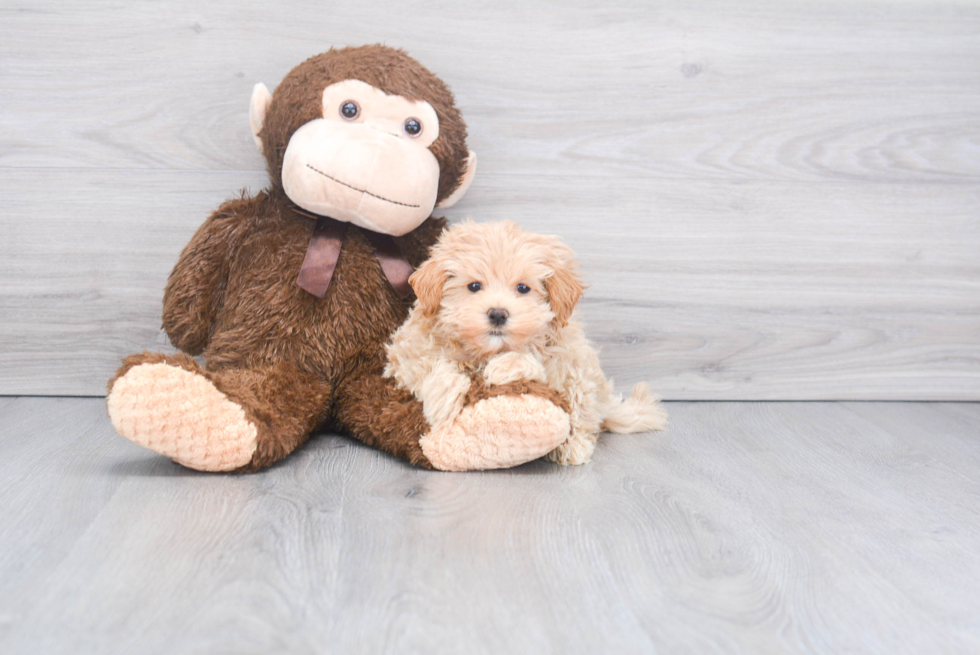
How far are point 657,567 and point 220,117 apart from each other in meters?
0.93

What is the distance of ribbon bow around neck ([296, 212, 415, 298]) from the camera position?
97cm

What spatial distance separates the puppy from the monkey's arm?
0.26 metres

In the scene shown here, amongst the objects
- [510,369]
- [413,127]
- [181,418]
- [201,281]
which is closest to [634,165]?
[413,127]

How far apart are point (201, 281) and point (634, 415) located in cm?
65

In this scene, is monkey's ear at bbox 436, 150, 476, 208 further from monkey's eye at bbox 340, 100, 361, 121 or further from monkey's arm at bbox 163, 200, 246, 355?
monkey's arm at bbox 163, 200, 246, 355

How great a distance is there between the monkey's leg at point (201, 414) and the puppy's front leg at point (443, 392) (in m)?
0.17

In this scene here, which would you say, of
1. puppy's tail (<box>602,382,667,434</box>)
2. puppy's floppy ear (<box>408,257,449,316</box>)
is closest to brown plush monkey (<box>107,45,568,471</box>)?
puppy's floppy ear (<box>408,257,449,316</box>)

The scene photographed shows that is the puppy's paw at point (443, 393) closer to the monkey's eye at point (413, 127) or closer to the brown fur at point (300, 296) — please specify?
the brown fur at point (300, 296)

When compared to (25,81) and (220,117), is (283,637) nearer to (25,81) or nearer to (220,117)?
(220,117)

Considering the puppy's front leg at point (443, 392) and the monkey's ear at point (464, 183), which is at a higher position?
the monkey's ear at point (464, 183)

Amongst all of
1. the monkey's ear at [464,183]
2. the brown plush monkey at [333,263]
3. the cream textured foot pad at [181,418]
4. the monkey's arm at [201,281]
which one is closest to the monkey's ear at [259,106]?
the brown plush monkey at [333,263]

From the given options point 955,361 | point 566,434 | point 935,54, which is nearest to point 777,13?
point 935,54

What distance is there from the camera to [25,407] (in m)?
1.13

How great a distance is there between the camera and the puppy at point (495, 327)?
87 centimetres
